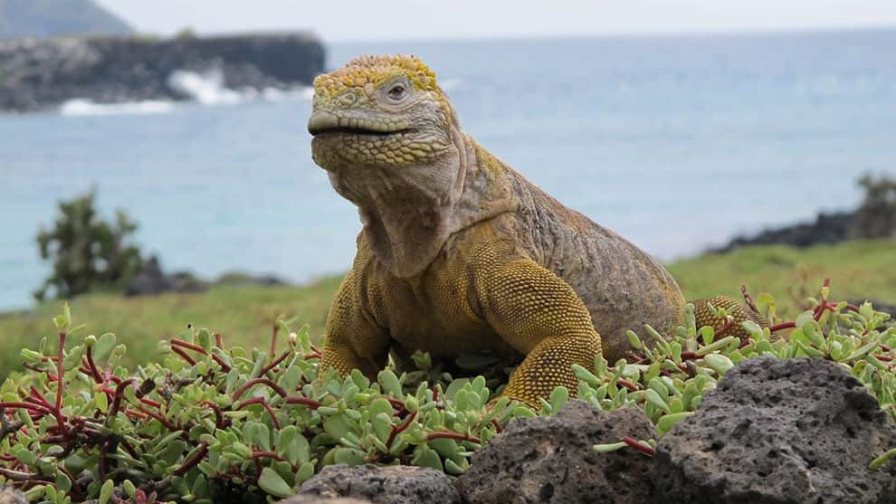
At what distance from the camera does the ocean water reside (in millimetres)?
32406

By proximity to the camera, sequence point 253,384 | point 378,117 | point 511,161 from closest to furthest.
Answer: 1. point 253,384
2. point 378,117
3. point 511,161

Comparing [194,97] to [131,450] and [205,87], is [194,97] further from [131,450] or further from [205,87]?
[131,450]

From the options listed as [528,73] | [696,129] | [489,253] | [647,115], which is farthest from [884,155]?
[528,73]

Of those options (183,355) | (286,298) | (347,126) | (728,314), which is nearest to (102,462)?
(183,355)

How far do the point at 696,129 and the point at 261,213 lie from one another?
30238 mm

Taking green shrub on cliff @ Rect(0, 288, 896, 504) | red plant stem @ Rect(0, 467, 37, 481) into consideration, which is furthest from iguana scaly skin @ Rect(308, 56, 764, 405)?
red plant stem @ Rect(0, 467, 37, 481)

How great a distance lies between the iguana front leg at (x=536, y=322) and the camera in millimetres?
3100

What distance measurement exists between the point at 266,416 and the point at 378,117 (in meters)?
0.74

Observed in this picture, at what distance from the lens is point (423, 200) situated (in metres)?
3.13

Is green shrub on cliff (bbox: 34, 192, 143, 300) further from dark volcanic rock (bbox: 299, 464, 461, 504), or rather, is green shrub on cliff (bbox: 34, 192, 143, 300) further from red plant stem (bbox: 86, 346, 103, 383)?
dark volcanic rock (bbox: 299, 464, 461, 504)

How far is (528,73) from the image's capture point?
12444cm

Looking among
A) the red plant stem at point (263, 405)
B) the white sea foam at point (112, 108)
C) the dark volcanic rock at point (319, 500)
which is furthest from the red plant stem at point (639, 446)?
the white sea foam at point (112, 108)

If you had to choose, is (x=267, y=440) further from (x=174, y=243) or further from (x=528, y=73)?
(x=528, y=73)

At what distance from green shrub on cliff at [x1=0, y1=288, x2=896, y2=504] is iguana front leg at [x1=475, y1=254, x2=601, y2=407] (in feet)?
0.30
